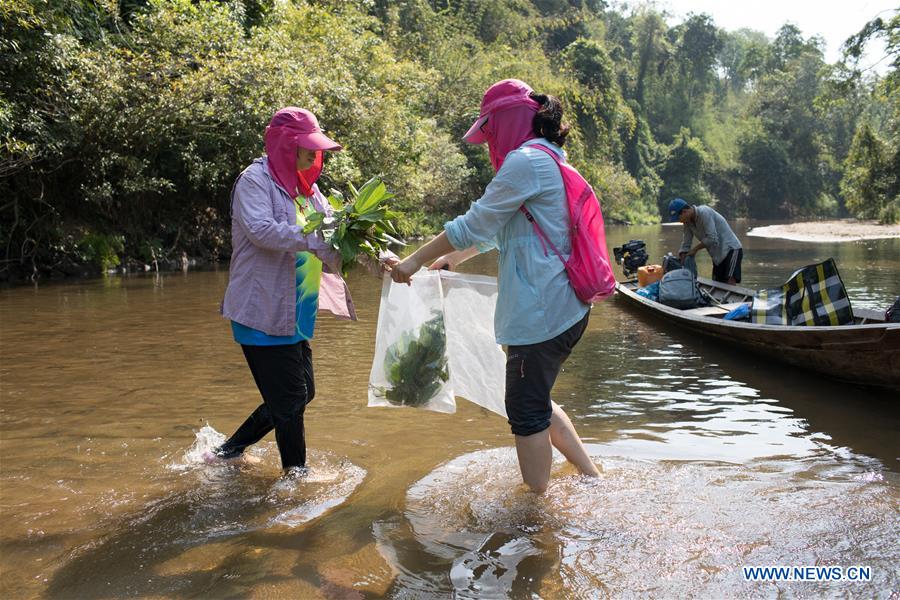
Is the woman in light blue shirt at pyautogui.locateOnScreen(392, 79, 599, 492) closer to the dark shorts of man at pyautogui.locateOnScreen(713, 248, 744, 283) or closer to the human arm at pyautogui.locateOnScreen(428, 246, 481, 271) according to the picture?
the human arm at pyautogui.locateOnScreen(428, 246, 481, 271)

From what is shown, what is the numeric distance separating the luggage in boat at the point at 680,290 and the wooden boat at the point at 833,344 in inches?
47.3

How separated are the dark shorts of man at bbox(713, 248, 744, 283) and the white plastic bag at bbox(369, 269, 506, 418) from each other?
732 cm

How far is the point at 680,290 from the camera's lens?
9477 millimetres

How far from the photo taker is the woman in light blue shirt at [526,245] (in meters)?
3.11

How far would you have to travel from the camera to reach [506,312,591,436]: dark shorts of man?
3.19 metres

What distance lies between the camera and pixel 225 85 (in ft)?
51.3

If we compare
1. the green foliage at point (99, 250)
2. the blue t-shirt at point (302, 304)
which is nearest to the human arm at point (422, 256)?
the blue t-shirt at point (302, 304)

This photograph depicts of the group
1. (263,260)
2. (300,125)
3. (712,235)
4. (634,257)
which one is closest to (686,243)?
(712,235)

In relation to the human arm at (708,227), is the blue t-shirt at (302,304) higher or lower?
lower

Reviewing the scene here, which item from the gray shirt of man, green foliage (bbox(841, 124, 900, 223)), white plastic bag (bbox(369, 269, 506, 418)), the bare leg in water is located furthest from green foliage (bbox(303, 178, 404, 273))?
green foliage (bbox(841, 124, 900, 223))

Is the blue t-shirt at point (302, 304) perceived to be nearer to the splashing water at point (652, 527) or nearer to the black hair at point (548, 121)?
the splashing water at point (652, 527)

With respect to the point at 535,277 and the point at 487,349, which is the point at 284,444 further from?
the point at 535,277

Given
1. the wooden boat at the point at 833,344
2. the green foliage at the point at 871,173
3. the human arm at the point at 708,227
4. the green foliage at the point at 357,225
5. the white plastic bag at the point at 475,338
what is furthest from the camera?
the green foliage at the point at 871,173

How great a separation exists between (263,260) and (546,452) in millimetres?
1487
